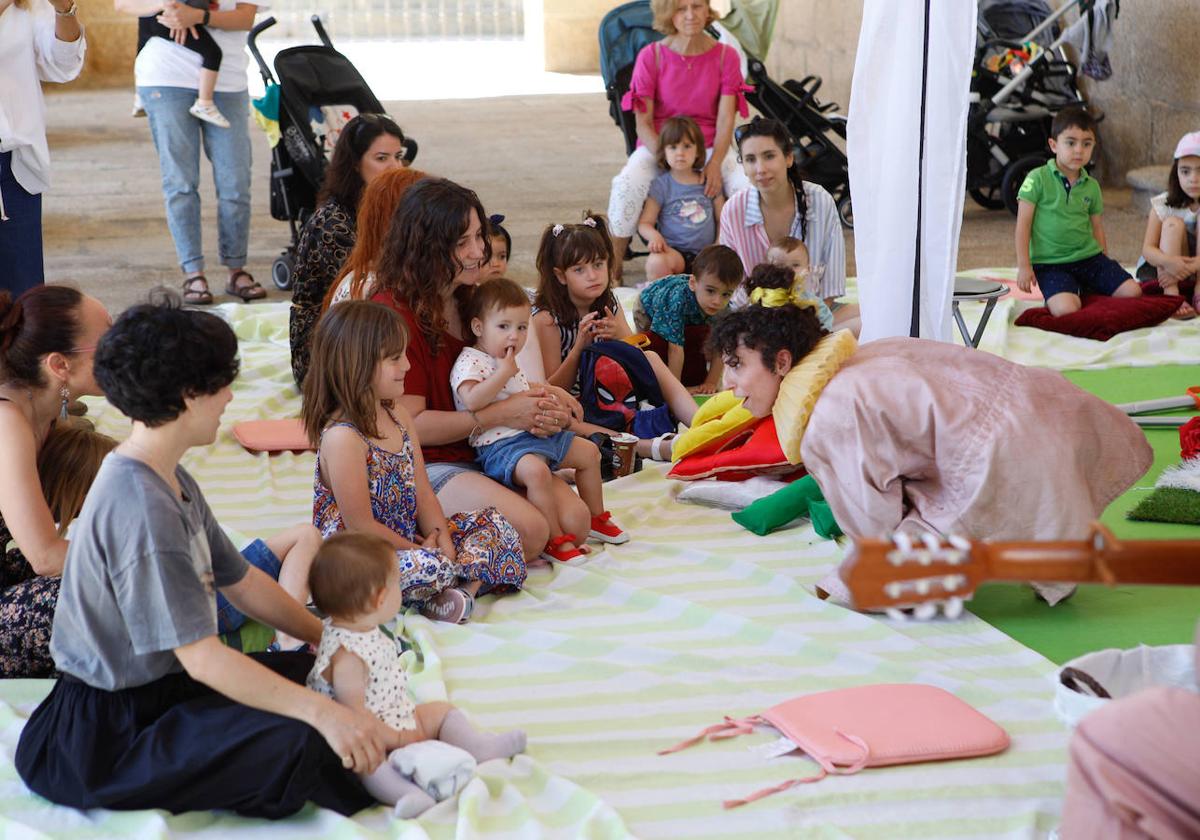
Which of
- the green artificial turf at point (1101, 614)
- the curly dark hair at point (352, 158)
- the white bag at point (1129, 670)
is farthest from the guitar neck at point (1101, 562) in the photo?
the curly dark hair at point (352, 158)

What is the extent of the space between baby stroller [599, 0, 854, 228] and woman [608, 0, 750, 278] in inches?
21.1

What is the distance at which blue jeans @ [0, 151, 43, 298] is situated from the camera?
4246mm

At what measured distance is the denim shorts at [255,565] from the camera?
9.59 feet

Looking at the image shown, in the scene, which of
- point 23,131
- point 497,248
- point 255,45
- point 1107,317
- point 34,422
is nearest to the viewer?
point 34,422

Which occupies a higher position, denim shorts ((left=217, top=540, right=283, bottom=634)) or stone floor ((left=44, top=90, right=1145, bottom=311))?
denim shorts ((left=217, top=540, right=283, bottom=634))

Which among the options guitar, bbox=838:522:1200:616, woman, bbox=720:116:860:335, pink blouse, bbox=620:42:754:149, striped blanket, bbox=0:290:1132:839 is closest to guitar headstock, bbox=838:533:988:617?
guitar, bbox=838:522:1200:616

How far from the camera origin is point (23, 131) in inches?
168

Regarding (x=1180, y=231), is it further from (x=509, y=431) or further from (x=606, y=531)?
(x=509, y=431)

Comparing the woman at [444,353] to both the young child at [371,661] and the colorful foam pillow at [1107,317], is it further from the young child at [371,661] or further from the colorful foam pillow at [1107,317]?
the colorful foam pillow at [1107,317]

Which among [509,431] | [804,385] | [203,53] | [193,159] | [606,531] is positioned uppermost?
[203,53]

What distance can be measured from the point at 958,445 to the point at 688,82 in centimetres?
367

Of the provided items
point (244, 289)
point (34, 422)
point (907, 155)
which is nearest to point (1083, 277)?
point (907, 155)

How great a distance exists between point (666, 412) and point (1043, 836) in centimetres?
227

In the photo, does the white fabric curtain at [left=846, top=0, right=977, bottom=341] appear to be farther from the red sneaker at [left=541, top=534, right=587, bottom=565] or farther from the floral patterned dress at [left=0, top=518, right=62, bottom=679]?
the floral patterned dress at [left=0, top=518, right=62, bottom=679]
